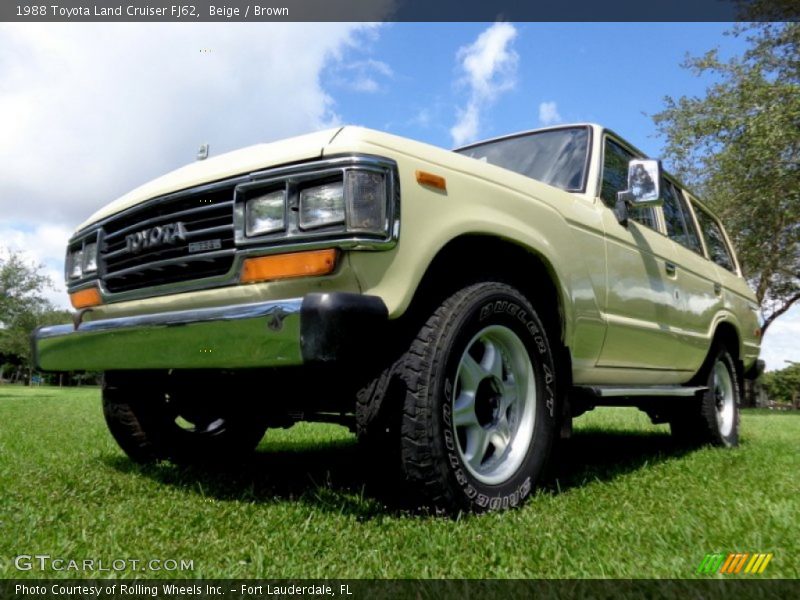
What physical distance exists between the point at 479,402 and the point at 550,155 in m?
1.77

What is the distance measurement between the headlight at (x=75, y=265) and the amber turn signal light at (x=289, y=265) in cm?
131

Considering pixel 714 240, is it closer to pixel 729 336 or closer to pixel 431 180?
pixel 729 336

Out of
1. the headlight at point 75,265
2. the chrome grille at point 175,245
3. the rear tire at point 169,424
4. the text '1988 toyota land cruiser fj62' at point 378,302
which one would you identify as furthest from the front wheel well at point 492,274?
the headlight at point 75,265

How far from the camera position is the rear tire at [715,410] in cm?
489

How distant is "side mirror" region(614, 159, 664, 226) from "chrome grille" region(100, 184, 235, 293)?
2310mm

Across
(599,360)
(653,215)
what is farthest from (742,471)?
(653,215)

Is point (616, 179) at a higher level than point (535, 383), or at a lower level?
higher

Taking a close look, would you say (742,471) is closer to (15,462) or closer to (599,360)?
(599,360)

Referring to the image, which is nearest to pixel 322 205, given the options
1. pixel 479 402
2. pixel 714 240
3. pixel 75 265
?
pixel 479 402

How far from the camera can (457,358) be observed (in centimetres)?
246

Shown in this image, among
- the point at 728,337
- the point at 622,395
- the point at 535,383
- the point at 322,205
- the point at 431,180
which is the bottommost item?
the point at 622,395

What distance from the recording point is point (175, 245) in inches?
104

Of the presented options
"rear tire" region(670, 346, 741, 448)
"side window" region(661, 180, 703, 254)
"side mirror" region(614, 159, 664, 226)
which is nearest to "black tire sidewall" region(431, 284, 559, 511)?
"side mirror" region(614, 159, 664, 226)

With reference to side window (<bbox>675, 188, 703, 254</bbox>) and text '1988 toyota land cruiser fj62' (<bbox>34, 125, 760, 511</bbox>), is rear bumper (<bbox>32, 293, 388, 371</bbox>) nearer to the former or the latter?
text '1988 toyota land cruiser fj62' (<bbox>34, 125, 760, 511</bbox>)
